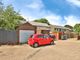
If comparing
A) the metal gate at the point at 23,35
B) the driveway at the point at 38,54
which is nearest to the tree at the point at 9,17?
the metal gate at the point at 23,35

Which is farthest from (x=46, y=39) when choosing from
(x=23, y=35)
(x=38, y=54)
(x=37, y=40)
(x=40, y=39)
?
(x=38, y=54)

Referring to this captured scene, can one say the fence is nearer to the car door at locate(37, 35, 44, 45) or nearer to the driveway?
the car door at locate(37, 35, 44, 45)

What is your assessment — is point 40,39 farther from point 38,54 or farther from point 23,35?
point 38,54

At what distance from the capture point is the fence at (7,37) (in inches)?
1086

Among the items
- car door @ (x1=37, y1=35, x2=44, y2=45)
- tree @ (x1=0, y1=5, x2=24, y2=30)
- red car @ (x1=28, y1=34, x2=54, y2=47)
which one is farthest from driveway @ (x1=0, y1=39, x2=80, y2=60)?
tree @ (x1=0, y1=5, x2=24, y2=30)

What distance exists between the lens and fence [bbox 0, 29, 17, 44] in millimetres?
27581

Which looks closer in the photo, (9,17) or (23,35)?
(23,35)

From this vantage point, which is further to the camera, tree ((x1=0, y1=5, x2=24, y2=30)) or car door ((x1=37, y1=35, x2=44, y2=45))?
tree ((x1=0, y1=5, x2=24, y2=30))

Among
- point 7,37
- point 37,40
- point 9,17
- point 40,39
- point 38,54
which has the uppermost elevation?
point 9,17

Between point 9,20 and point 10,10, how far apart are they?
1.76 m

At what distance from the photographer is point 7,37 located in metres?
28.2

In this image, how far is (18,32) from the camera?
2998 cm

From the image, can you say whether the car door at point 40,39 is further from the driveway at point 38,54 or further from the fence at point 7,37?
the driveway at point 38,54

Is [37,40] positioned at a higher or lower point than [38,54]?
higher
